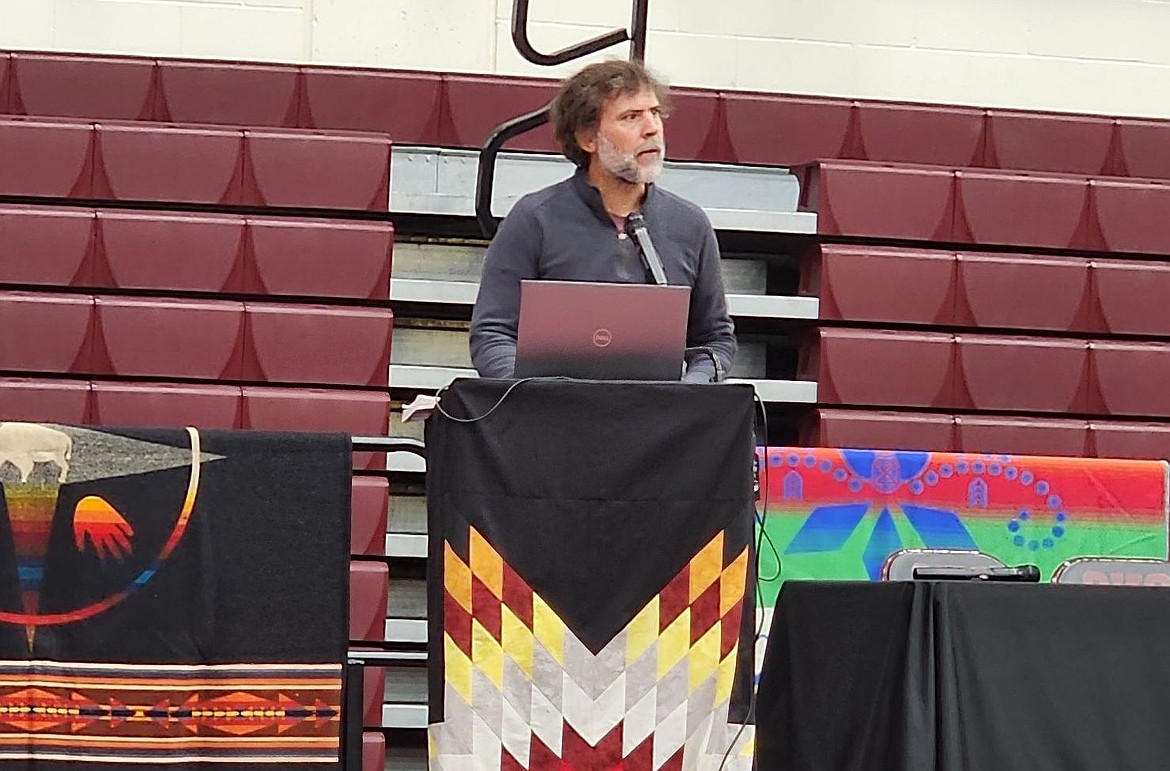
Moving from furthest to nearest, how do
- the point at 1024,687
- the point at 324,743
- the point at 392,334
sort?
the point at 392,334 → the point at 324,743 → the point at 1024,687

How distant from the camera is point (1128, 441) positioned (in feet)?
15.4

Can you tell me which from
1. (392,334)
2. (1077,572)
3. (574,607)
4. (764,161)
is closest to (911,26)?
(764,161)

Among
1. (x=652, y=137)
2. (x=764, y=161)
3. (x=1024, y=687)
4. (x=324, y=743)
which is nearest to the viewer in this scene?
(x=1024, y=687)

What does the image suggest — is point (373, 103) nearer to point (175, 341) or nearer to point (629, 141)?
point (175, 341)

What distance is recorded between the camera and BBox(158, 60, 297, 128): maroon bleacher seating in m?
4.80

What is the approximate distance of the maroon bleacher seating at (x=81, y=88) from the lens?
15.7 ft

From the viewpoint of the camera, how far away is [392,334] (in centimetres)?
462

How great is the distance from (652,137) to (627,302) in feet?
1.98

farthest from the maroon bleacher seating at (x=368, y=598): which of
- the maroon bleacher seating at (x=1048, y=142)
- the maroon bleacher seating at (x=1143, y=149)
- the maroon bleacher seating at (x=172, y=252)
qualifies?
the maroon bleacher seating at (x=1143, y=149)

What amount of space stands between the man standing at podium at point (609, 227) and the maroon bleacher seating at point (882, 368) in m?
1.56

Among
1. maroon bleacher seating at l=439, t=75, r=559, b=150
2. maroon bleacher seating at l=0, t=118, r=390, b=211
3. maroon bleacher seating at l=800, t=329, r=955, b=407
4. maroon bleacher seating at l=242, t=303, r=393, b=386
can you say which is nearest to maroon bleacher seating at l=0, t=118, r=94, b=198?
maroon bleacher seating at l=0, t=118, r=390, b=211

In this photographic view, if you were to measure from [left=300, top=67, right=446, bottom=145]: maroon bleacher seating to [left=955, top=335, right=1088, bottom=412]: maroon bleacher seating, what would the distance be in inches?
61.4

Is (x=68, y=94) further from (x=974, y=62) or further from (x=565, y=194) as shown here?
(x=974, y=62)

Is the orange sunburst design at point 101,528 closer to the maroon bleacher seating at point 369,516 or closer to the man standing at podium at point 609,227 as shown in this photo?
the man standing at podium at point 609,227
